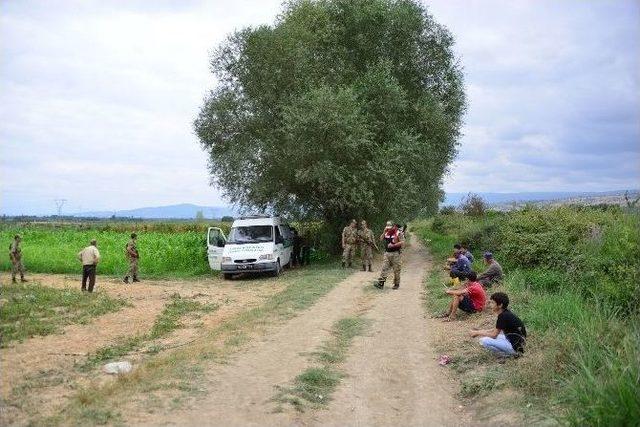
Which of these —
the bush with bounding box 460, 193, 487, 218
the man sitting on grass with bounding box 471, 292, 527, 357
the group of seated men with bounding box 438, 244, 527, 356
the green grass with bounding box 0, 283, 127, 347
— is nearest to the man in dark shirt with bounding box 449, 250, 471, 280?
the group of seated men with bounding box 438, 244, 527, 356

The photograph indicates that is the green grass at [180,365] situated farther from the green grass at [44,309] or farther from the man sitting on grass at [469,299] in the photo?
the man sitting on grass at [469,299]

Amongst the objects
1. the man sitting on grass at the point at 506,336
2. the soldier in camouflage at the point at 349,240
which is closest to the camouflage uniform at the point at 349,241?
the soldier in camouflage at the point at 349,240

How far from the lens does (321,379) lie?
772 centimetres

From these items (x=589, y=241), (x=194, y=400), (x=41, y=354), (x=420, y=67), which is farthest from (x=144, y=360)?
(x=420, y=67)

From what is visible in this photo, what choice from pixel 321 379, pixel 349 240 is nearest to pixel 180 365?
pixel 321 379

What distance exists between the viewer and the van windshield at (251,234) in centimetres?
2072

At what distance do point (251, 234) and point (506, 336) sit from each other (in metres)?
13.7

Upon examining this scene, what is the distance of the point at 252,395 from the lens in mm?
6973

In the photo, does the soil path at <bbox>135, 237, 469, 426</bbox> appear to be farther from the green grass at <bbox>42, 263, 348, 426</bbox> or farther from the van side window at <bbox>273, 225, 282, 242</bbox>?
the van side window at <bbox>273, 225, 282, 242</bbox>

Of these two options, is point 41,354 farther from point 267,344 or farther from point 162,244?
point 162,244

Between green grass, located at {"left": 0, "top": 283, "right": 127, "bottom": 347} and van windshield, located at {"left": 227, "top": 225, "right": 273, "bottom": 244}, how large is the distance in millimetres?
6330

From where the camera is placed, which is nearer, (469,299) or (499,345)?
(499,345)

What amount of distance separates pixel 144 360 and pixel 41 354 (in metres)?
1.69

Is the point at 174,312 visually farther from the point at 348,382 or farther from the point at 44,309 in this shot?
the point at 348,382
